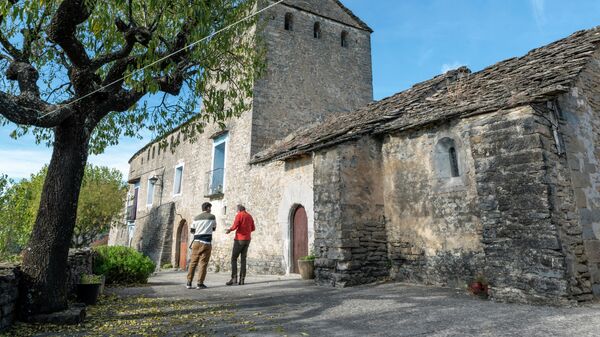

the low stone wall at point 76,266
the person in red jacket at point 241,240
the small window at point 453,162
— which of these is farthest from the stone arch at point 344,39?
the low stone wall at point 76,266

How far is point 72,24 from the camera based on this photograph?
15.4 ft

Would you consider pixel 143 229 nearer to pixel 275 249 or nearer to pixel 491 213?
pixel 275 249

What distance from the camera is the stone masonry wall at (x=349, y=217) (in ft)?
23.4

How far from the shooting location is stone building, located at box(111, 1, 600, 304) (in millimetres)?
5164

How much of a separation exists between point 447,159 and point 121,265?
297 inches

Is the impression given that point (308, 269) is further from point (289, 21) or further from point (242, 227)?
point (289, 21)

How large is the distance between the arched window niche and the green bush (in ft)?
23.1

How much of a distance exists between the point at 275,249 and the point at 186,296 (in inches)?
184

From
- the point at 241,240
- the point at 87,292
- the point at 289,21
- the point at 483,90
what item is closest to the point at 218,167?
the point at 289,21

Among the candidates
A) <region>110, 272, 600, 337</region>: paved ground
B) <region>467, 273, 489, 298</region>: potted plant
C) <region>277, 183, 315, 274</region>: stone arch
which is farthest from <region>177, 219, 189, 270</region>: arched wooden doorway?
<region>467, 273, 489, 298</region>: potted plant

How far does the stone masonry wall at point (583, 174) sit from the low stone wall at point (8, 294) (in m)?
Answer: 6.92

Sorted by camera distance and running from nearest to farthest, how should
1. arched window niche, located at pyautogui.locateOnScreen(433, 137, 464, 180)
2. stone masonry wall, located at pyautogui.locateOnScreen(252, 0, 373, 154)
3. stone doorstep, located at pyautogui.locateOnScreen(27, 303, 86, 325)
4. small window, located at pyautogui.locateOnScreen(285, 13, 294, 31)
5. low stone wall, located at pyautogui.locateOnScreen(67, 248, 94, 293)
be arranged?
stone doorstep, located at pyautogui.locateOnScreen(27, 303, 86, 325) → low stone wall, located at pyautogui.locateOnScreen(67, 248, 94, 293) → arched window niche, located at pyautogui.locateOnScreen(433, 137, 464, 180) → stone masonry wall, located at pyautogui.locateOnScreen(252, 0, 373, 154) → small window, located at pyautogui.locateOnScreen(285, 13, 294, 31)

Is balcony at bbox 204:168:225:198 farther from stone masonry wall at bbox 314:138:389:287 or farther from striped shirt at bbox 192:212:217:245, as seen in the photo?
stone masonry wall at bbox 314:138:389:287

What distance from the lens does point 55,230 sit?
14.8 ft
